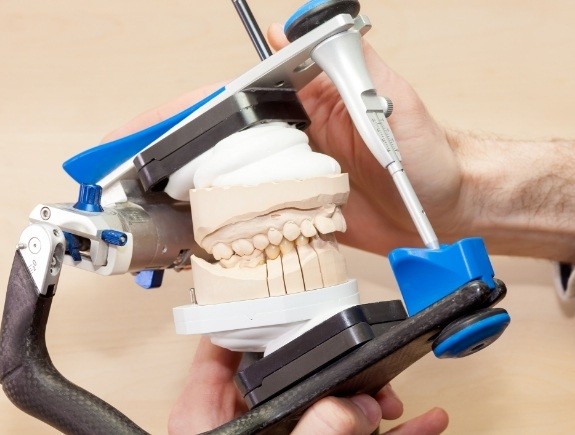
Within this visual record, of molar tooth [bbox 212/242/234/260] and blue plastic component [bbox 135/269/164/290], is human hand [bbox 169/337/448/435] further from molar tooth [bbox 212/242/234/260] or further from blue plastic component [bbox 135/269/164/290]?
Result: molar tooth [bbox 212/242/234/260]

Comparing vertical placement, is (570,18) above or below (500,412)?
above

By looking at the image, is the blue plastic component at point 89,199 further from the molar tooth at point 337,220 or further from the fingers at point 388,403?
the fingers at point 388,403

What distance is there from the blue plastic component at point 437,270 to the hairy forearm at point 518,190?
41cm

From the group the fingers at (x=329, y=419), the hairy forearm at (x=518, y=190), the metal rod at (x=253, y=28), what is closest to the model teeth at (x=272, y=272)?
the fingers at (x=329, y=419)

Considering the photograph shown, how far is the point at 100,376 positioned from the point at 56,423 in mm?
358

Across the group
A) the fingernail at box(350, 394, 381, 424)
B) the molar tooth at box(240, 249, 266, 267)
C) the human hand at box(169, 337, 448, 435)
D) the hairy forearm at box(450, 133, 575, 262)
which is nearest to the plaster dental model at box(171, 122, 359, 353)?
the molar tooth at box(240, 249, 266, 267)

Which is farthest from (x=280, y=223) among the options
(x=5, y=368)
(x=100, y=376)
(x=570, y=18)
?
(x=570, y=18)

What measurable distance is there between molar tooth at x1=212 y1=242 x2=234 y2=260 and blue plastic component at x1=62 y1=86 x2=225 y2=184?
0.13 m

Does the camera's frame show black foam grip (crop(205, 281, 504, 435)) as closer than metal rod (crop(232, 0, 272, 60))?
Yes

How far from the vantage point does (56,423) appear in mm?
708

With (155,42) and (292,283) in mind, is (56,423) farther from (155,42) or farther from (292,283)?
(155,42)

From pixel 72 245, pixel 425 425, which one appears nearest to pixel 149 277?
pixel 72 245

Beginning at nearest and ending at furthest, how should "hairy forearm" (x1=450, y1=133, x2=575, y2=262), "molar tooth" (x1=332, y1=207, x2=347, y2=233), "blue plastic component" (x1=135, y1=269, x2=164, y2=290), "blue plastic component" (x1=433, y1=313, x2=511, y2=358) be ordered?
"blue plastic component" (x1=433, y1=313, x2=511, y2=358), "molar tooth" (x1=332, y1=207, x2=347, y2=233), "blue plastic component" (x1=135, y1=269, x2=164, y2=290), "hairy forearm" (x1=450, y1=133, x2=575, y2=262)

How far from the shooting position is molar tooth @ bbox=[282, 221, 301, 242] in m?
0.68
